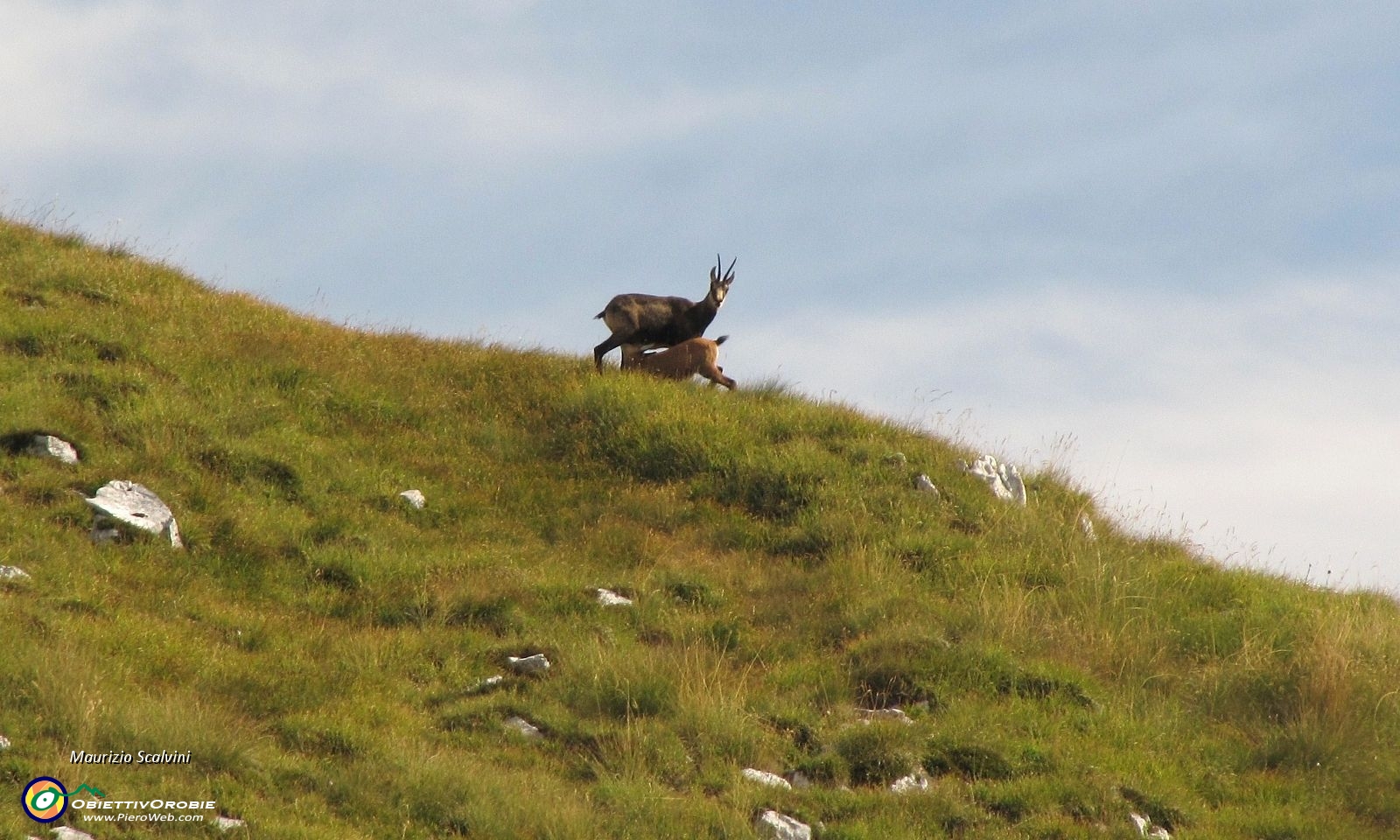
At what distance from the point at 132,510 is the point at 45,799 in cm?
526

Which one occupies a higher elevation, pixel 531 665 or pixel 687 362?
pixel 687 362

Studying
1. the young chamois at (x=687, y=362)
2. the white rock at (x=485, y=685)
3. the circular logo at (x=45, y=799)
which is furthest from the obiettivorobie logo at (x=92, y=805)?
the young chamois at (x=687, y=362)

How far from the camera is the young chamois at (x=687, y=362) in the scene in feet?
63.4

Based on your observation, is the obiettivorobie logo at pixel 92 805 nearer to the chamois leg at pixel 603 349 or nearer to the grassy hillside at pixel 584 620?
the grassy hillside at pixel 584 620

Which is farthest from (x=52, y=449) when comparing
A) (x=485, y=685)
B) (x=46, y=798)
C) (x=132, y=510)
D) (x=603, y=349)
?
(x=603, y=349)

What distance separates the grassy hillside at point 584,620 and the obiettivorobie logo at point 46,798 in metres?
0.11

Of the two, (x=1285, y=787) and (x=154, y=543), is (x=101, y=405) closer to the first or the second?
(x=154, y=543)

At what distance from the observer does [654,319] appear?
20.1 meters

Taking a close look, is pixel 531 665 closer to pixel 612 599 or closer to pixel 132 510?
pixel 612 599

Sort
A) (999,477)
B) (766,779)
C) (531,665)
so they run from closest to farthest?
(766,779)
(531,665)
(999,477)

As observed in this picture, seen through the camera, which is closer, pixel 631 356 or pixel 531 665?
pixel 531 665

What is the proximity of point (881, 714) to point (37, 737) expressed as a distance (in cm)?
625

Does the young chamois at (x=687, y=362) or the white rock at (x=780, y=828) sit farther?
the young chamois at (x=687, y=362)

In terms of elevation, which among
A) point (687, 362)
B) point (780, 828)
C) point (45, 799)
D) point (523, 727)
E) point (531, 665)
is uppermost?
point (687, 362)
